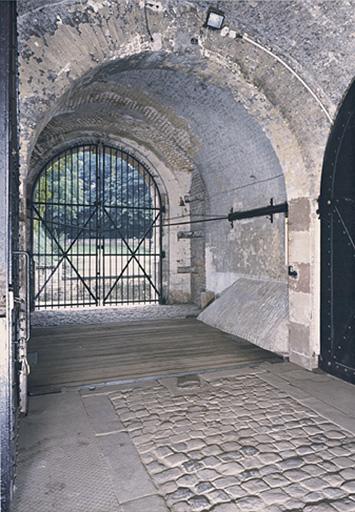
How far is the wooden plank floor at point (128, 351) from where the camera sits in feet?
12.2

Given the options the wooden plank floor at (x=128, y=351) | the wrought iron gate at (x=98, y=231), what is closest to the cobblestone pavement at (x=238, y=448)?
the wooden plank floor at (x=128, y=351)

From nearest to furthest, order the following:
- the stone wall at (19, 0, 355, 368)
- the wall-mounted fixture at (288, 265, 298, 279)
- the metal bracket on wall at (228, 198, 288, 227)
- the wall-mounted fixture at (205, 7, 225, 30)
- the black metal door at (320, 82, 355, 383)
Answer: the stone wall at (19, 0, 355, 368) < the wall-mounted fixture at (205, 7, 225, 30) < the black metal door at (320, 82, 355, 383) < the wall-mounted fixture at (288, 265, 298, 279) < the metal bracket on wall at (228, 198, 288, 227)

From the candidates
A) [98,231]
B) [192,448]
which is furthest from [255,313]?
[98,231]

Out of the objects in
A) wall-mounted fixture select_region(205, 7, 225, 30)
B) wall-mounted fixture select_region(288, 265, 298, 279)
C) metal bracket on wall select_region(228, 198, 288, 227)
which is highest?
wall-mounted fixture select_region(205, 7, 225, 30)

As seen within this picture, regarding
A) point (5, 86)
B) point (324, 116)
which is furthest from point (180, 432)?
point (324, 116)

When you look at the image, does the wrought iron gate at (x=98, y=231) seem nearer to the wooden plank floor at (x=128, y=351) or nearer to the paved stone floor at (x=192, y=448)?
the wooden plank floor at (x=128, y=351)

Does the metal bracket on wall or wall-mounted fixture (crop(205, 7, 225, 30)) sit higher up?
wall-mounted fixture (crop(205, 7, 225, 30))

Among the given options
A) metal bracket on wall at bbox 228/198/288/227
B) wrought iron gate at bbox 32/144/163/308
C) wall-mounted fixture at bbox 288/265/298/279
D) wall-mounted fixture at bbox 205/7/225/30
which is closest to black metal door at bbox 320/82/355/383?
wall-mounted fixture at bbox 288/265/298/279

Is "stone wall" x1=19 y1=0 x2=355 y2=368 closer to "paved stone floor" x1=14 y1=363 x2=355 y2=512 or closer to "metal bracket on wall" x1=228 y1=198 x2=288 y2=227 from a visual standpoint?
"metal bracket on wall" x1=228 y1=198 x2=288 y2=227

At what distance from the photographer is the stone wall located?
114 inches

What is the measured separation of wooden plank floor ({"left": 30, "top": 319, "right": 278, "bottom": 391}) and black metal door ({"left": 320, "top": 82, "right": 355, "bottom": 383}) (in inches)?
35.2

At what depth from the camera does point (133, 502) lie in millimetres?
1802

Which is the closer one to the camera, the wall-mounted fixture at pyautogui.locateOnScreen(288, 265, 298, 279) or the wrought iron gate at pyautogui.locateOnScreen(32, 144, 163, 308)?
the wall-mounted fixture at pyautogui.locateOnScreen(288, 265, 298, 279)

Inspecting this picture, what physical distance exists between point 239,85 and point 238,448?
10.9ft
